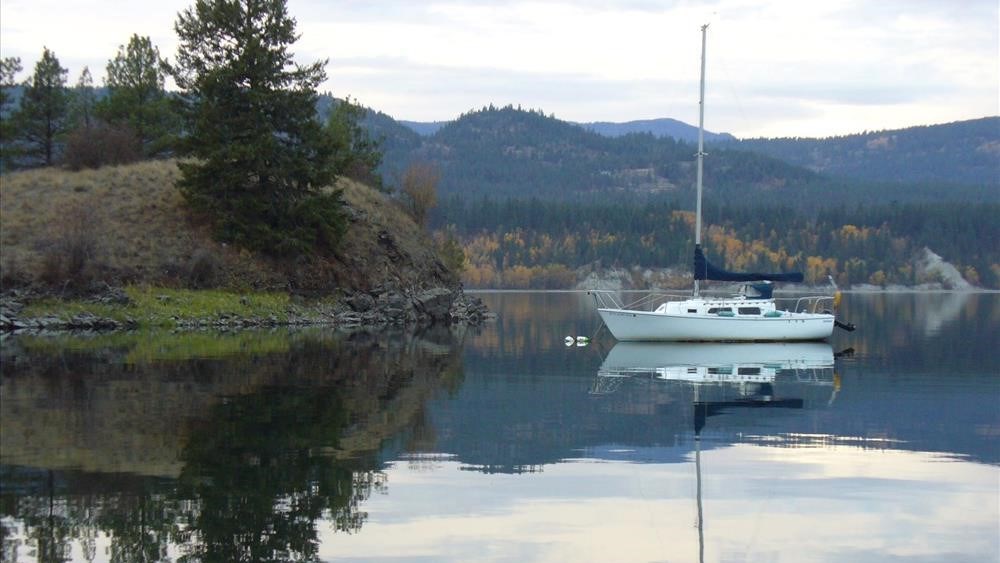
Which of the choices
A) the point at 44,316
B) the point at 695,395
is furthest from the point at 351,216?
the point at 695,395

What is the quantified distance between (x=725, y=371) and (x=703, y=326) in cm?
1223

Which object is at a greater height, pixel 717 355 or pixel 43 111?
pixel 43 111

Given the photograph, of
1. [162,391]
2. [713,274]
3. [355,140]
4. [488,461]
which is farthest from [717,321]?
[355,140]

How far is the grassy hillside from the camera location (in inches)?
2157

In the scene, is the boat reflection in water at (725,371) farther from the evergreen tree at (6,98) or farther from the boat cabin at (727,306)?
the evergreen tree at (6,98)

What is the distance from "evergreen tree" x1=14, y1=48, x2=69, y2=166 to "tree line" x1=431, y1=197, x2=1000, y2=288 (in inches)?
4146

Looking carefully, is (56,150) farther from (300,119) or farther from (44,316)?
(44,316)

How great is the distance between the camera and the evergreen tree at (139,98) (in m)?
74.9

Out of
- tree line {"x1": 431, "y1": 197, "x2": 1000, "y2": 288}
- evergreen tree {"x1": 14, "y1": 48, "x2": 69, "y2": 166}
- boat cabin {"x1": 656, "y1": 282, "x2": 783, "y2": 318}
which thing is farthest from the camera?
tree line {"x1": 431, "y1": 197, "x2": 1000, "y2": 288}

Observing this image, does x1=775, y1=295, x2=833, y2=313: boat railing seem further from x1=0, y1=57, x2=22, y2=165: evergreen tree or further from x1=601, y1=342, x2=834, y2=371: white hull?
x1=0, y1=57, x2=22, y2=165: evergreen tree

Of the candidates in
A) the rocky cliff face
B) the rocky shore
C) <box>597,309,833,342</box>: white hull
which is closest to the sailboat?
<box>597,309,833,342</box>: white hull

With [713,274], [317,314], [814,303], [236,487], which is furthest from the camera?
[814,303]

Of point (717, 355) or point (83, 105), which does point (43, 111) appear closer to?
point (83, 105)

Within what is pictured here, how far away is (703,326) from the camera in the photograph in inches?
1889
